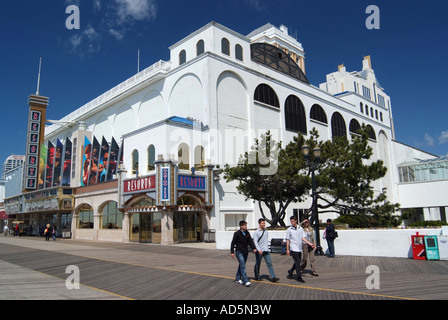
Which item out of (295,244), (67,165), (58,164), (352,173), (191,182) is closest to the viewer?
(295,244)

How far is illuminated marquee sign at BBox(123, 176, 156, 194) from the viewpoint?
25631 mm

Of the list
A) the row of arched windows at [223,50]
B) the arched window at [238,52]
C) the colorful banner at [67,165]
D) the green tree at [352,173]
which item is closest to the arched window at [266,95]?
the arched window at [238,52]

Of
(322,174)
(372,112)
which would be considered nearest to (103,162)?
(322,174)

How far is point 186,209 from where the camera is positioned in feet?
83.8

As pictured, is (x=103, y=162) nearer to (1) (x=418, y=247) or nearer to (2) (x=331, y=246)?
(2) (x=331, y=246)

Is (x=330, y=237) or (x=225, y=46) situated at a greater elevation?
(x=225, y=46)

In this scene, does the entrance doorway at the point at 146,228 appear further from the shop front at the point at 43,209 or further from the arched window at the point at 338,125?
the arched window at the point at 338,125

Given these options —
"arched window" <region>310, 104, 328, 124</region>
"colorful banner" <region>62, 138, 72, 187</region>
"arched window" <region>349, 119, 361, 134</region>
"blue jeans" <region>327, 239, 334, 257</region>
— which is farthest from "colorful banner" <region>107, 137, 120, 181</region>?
"arched window" <region>349, 119, 361, 134</region>

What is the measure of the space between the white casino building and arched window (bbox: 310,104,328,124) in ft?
0.43

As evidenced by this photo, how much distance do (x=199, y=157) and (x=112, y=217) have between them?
1091cm

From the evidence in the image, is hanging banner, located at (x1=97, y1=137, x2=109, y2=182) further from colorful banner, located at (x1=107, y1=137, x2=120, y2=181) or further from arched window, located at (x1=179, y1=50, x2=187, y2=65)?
arched window, located at (x1=179, y1=50, x2=187, y2=65)

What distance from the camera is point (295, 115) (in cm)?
3881

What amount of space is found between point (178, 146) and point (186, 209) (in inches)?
202
